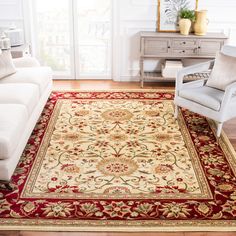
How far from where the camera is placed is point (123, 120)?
159 inches

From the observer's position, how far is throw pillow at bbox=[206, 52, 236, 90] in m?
3.76

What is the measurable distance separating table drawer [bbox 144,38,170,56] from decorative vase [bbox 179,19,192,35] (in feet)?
0.82

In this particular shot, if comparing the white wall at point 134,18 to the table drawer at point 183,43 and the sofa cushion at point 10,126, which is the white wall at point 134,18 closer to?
the table drawer at point 183,43

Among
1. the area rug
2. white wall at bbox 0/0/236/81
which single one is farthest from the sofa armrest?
white wall at bbox 0/0/236/81

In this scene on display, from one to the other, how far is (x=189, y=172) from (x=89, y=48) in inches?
110

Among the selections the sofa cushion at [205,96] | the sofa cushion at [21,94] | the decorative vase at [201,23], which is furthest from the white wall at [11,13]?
the sofa cushion at [205,96]

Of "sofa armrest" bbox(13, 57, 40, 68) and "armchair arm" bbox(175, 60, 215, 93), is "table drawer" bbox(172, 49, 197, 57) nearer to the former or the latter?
"armchair arm" bbox(175, 60, 215, 93)

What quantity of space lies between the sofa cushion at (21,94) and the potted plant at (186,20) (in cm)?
205

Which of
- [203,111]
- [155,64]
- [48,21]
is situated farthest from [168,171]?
[48,21]

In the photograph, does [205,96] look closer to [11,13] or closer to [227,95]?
[227,95]

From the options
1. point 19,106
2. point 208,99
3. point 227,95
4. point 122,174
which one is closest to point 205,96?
point 208,99

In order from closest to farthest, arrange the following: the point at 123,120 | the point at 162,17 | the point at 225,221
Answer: the point at 225,221, the point at 123,120, the point at 162,17

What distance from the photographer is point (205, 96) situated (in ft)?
12.0

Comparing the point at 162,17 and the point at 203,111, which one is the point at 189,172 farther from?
the point at 162,17
